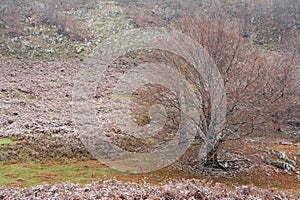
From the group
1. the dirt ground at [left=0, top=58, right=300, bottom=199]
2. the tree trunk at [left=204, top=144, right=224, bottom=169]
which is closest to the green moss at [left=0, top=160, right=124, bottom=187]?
the dirt ground at [left=0, top=58, right=300, bottom=199]

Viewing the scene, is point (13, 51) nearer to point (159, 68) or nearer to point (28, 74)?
point (28, 74)

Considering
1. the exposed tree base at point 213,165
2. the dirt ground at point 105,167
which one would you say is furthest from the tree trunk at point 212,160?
the dirt ground at point 105,167

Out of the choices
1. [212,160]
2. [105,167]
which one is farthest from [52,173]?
[212,160]

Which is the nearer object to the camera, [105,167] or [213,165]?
[105,167]

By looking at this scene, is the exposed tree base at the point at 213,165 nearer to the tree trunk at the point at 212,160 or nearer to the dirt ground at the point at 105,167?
the tree trunk at the point at 212,160

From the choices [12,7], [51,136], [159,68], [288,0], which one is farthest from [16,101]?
[288,0]

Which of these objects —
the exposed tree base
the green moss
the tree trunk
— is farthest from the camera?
the exposed tree base

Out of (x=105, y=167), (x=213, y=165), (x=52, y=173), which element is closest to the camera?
(x=52, y=173)

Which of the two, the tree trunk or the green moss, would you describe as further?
the tree trunk

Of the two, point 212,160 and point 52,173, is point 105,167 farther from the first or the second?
point 212,160

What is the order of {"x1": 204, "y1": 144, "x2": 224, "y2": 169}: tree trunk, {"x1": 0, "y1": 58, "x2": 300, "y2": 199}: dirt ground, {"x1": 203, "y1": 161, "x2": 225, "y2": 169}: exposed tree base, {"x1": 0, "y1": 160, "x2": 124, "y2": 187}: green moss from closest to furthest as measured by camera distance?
1. {"x1": 0, "y1": 58, "x2": 300, "y2": 199}: dirt ground
2. {"x1": 0, "y1": 160, "x2": 124, "y2": 187}: green moss
3. {"x1": 204, "y1": 144, "x2": 224, "y2": 169}: tree trunk
4. {"x1": 203, "y1": 161, "x2": 225, "y2": 169}: exposed tree base

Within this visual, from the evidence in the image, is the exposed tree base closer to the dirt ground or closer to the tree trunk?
the tree trunk
